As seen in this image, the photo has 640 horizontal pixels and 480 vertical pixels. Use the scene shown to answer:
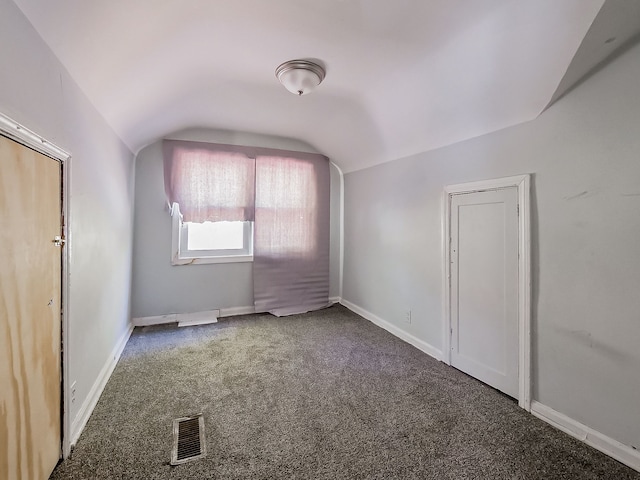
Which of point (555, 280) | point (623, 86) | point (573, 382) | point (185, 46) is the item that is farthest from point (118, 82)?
point (573, 382)

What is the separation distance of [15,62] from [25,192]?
479 mm

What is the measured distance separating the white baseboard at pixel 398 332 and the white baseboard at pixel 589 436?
0.87m

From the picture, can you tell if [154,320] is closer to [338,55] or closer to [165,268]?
[165,268]

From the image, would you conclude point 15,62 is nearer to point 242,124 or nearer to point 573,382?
point 242,124

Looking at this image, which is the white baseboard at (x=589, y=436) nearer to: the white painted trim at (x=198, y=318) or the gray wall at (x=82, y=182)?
the gray wall at (x=82, y=182)

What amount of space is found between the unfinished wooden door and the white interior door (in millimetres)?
2715

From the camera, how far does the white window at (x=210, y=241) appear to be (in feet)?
11.9

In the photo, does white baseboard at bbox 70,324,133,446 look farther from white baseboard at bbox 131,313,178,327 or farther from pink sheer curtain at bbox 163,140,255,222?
pink sheer curtain at bbox 163,140,255,222

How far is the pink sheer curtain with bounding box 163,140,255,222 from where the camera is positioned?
3.49m

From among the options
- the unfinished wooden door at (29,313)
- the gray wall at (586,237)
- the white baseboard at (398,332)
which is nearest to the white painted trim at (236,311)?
the white baseboard at (398,332)

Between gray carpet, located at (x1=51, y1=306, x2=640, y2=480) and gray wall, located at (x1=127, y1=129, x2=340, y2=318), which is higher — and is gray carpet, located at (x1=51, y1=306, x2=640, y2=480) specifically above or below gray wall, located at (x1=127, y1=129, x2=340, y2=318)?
below

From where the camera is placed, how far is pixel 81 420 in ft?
5.73

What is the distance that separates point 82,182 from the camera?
1769 mm

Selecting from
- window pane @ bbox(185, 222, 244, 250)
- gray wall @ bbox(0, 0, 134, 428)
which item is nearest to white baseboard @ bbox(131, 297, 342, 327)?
gray wall @ bbox(0, 0, 134, 428)
